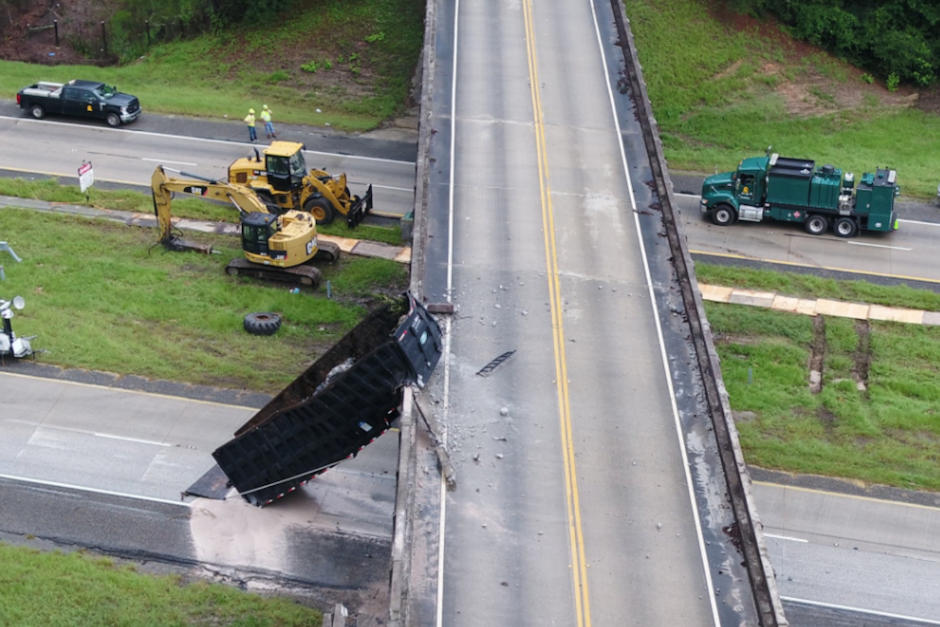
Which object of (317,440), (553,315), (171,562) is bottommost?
(171,562)

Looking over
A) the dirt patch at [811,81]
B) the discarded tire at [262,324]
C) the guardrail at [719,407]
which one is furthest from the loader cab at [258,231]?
the dirt patch at [811,81]

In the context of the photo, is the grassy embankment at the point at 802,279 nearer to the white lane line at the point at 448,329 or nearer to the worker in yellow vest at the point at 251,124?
the white lane line at the point at 448,329

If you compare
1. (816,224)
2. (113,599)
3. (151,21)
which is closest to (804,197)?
(816,224)

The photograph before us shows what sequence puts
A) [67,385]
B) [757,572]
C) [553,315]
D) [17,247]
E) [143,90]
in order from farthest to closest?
[143,90] < [17,247] < [67,385] < [553,315] < [757,572]

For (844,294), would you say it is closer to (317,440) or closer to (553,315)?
(553,315)

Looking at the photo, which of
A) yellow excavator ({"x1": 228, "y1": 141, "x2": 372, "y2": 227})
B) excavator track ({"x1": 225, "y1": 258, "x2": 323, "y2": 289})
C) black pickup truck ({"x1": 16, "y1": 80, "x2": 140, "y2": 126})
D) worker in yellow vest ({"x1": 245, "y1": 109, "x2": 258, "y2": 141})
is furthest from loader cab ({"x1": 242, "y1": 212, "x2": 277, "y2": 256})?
black pickup truck ({"x1": 16, "y1": 80, "x2": 140, "y2": 126})

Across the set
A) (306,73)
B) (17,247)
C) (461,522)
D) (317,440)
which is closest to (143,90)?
(306,73)
